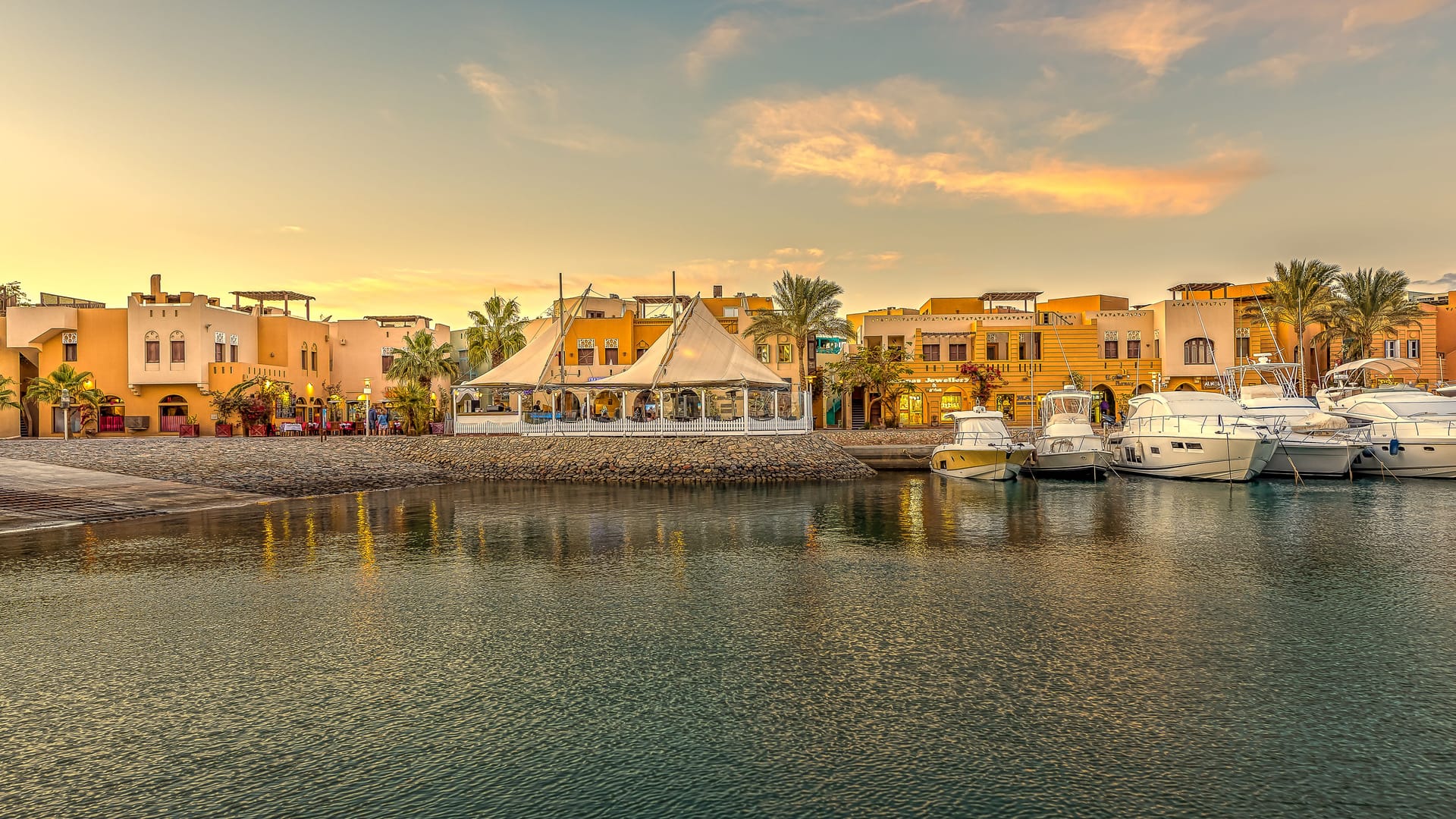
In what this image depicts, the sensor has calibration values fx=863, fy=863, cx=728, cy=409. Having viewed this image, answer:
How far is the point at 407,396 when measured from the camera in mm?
46656

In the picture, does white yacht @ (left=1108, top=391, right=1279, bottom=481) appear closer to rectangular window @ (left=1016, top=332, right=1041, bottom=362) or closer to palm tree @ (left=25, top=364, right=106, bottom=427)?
rectangular window @ (left=1016, top=332, right=1041, bottom=362)

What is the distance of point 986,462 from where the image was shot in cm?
3566

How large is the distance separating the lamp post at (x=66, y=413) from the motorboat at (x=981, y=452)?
41.8 metres

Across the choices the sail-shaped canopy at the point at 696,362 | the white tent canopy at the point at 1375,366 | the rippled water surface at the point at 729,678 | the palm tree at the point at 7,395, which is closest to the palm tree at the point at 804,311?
the sail-shaped canopy at the point at 696,362

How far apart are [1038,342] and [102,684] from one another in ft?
184

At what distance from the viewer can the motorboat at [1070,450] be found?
36375mm

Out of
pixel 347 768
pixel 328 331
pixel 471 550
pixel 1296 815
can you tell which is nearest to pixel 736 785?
pixel 347 768

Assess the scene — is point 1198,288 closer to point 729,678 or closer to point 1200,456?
point 1200,456

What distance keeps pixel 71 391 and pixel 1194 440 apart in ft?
183

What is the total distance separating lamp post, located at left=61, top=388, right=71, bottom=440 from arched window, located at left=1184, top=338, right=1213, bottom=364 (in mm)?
64065

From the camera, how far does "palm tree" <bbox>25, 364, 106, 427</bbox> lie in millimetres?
46281

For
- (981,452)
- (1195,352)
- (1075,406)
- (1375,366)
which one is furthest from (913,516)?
(1195,352)

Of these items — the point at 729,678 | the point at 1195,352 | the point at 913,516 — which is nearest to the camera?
the point at 729,678

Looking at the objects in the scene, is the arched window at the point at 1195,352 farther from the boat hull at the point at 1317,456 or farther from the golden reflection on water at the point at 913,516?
the golden reflection on water at the point at 913,516
